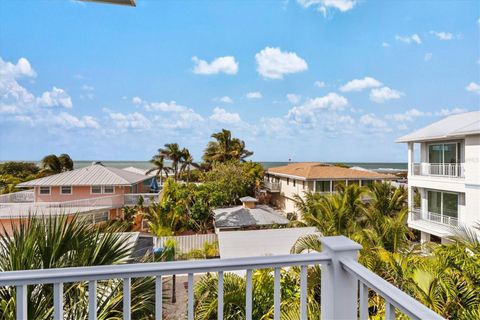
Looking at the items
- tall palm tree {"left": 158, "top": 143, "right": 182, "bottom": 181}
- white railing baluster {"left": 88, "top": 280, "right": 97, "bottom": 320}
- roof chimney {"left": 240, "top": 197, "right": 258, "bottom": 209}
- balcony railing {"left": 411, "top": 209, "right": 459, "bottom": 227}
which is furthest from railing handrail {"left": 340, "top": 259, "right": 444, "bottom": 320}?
tall palm tree {"left": 158, "top": 143, "right": 182, "bottom": 181}

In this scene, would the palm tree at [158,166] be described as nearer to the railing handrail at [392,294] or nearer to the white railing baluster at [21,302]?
the white railing baluster at [21,302]

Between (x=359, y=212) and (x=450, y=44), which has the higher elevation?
(x=450, y=44)

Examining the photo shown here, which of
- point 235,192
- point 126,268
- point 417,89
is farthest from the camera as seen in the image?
point 235,192

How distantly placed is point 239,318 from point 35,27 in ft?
38.9

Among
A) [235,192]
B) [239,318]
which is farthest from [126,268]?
[235,192]

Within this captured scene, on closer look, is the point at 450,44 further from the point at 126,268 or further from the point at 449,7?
the point at 126,268

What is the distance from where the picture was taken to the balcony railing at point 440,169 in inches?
438

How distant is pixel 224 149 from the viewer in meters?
29.8

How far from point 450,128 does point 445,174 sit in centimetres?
210

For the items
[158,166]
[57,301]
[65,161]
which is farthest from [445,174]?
[65,161]

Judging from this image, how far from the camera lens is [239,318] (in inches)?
Answer: 163

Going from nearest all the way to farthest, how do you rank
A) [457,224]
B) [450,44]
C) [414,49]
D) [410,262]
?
[410,262] < [457,224] < [450,44] < [414,49]

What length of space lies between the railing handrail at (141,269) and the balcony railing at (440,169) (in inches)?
513

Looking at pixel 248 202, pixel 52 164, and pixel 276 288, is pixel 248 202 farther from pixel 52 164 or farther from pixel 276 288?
pixel 52 164
